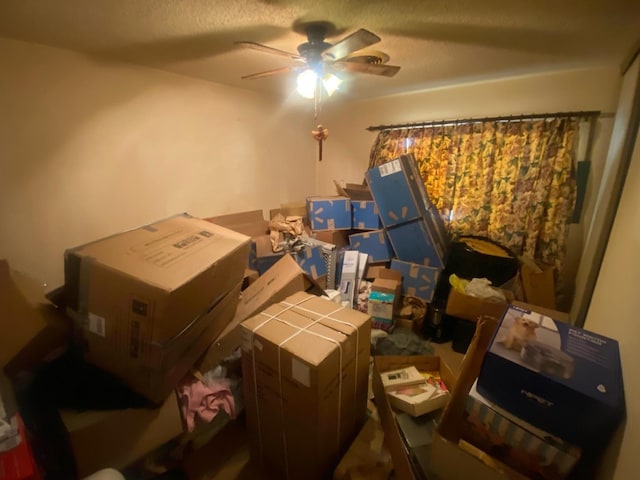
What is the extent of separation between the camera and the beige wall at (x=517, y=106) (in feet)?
7.40

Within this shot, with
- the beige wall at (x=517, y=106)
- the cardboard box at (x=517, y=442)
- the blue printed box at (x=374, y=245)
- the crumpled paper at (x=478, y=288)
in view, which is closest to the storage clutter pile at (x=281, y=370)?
the cardboard box at (x=517, y=442)

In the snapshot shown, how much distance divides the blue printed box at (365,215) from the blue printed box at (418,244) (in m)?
0.21

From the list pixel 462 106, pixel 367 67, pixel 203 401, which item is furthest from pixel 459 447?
pixel 462 106

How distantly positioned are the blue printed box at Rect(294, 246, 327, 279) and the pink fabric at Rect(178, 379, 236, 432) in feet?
4.33

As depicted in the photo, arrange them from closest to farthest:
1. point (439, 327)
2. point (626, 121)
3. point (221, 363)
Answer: point (221, 363), point (626, 121), point (439, 327)

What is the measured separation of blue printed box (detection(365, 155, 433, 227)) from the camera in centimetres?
265

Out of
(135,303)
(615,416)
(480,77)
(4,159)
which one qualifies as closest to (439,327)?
(615,416)

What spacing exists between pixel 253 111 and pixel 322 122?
107cm

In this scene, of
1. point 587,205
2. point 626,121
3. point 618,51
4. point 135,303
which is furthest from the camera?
point 587,205

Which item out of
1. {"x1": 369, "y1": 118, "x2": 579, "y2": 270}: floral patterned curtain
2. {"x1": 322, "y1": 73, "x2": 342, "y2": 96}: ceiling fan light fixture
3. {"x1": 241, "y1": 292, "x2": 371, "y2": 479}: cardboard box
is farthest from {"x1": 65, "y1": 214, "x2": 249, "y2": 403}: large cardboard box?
{"x1": 369, "y1": 118, "x2": 579, "y2": 270}: floral patterned curtain

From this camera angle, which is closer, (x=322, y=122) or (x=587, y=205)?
(x=587, y=205)

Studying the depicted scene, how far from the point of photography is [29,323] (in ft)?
4.14

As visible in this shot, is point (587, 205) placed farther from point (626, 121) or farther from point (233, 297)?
point (233, 297)

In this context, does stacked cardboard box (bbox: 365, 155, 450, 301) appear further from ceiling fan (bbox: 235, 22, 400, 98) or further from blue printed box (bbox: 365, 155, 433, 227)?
ceiling fan (bbox: 235, 22, 400, 98)
